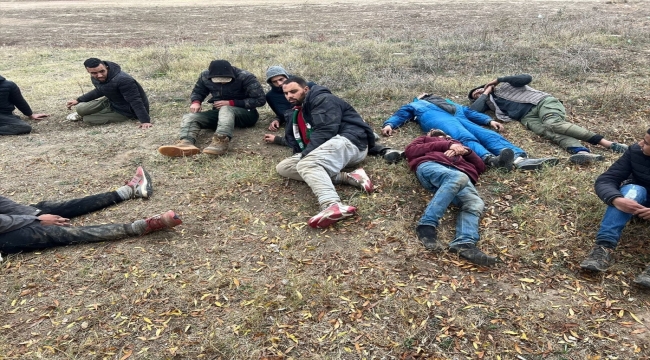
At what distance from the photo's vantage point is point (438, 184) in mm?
4277

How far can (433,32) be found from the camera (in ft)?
46.2

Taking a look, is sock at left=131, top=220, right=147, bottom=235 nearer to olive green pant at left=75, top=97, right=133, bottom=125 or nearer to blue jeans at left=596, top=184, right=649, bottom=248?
blue jeans at left=596, top=184, right=649, bottom=248

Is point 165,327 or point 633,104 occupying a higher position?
point 633,104

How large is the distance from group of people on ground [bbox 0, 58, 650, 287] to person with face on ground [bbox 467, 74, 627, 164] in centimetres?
1

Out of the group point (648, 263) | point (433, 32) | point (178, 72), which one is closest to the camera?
point (648, 263)

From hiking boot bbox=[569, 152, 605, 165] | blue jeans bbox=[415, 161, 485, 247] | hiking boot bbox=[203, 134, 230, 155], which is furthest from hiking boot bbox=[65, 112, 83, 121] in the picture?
hiking boot bbox=[569, 152, 605, 165]

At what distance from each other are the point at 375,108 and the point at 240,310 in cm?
475

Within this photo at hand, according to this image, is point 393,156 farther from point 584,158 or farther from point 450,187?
point 584,158

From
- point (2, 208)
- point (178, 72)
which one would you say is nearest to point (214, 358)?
point (2, 208)

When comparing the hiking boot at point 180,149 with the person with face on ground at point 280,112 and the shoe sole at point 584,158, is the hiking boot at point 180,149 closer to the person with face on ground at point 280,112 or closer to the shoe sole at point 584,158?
the person with face on ground at point 280,112

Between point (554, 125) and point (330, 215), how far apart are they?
3.54 metres

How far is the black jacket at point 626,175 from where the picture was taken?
3.57m

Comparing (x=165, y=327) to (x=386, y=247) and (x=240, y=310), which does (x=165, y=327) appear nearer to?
(x=240, y=310)

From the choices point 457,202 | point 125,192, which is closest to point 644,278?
point 457,202
